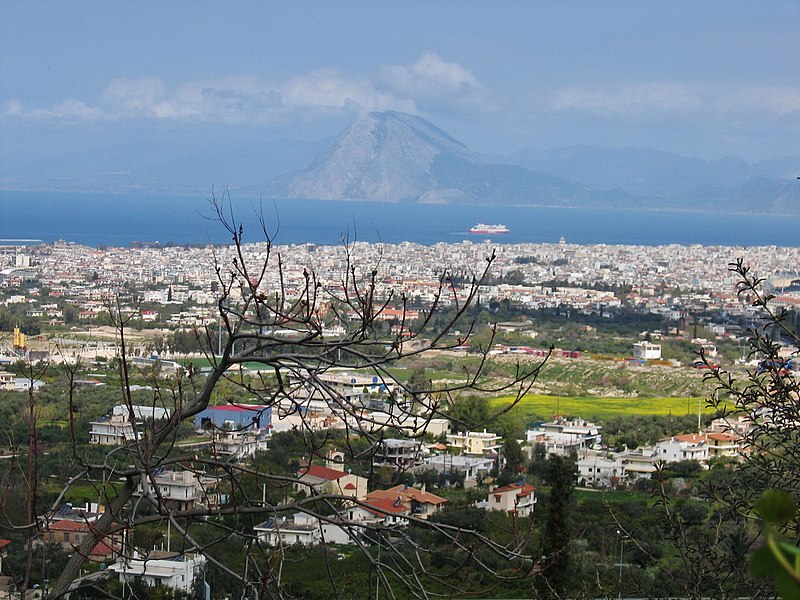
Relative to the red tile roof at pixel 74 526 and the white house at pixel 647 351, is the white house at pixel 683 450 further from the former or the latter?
the white house at pixel 647 351

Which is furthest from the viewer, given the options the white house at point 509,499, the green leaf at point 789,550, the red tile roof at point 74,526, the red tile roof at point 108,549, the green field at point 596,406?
the green field at point 596,406

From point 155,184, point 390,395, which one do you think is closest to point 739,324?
point 390,395

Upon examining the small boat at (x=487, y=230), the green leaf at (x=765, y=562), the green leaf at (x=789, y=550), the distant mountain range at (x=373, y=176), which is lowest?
the green leaf at (x=765, y=562)

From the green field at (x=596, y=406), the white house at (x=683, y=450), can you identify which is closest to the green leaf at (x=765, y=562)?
the white house at (x=683, y=450)

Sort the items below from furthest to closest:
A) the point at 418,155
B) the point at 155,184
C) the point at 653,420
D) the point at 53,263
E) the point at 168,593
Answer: the point at 418,155, the point at 155,184, the point at 53,263, the point at 653,420, the point at 168,593

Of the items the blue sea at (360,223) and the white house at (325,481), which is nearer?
the white house at (325,481)

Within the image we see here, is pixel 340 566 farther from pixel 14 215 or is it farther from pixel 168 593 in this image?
pixel 14 215

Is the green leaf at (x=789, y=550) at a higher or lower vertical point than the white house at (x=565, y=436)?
higher
